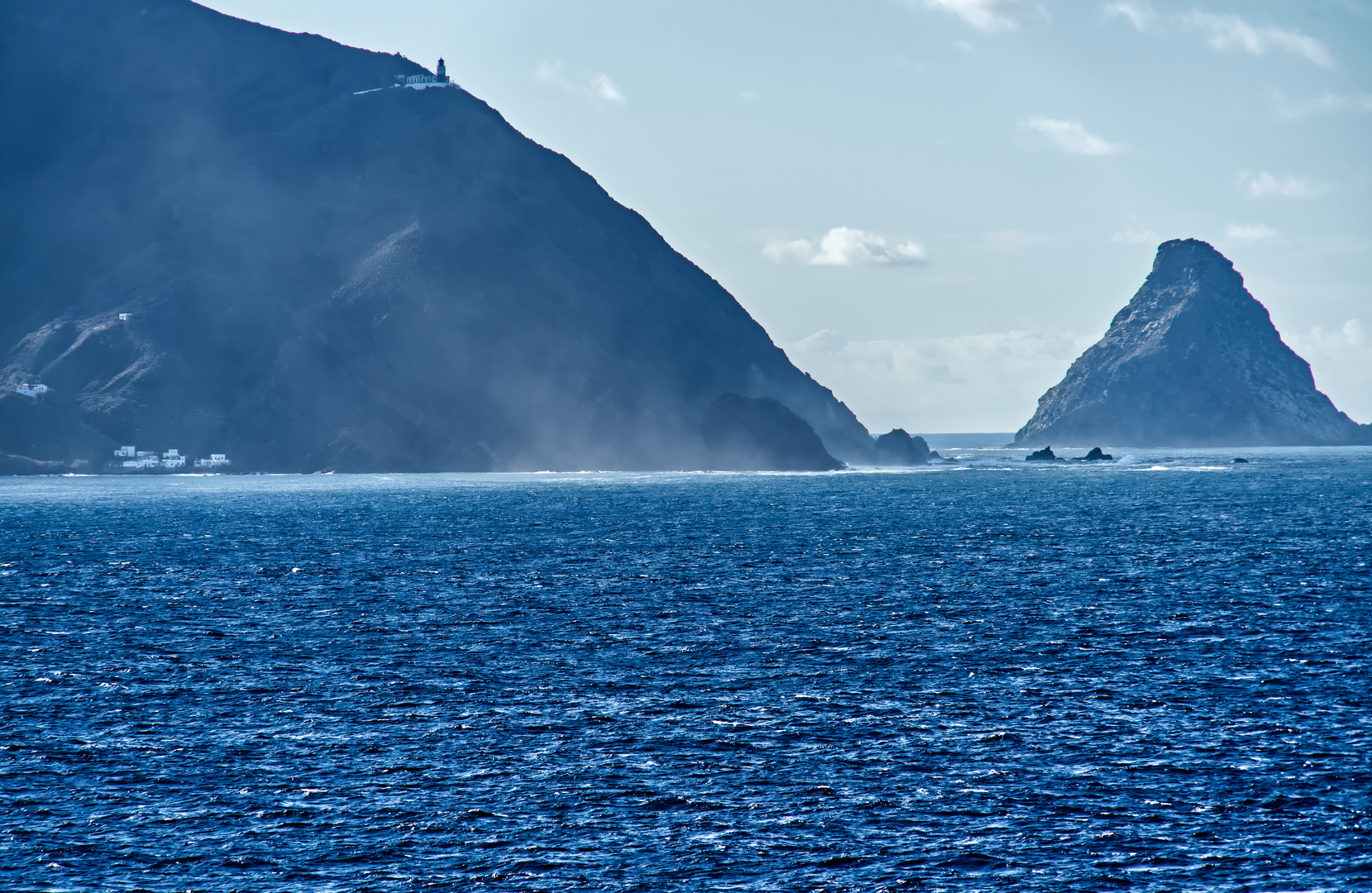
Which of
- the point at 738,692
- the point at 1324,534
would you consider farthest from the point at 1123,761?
the point at 1324,534

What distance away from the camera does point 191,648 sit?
46938 millimetres

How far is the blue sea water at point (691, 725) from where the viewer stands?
74.5 feet

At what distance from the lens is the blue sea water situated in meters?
22.7

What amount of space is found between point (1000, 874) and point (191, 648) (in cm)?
3780

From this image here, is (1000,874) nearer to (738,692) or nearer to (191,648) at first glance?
(738,692)

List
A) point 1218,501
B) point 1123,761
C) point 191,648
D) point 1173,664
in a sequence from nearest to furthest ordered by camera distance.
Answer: point 1123,761 < point 1173,664 < point 191,648 < point 1218,501

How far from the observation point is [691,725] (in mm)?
33406

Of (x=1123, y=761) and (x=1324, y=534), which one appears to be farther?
(x=1324, y=534)

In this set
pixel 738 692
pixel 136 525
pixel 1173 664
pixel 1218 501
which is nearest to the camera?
pixel 738 692

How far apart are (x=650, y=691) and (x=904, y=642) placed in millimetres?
14504

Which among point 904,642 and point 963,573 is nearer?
point 904,642

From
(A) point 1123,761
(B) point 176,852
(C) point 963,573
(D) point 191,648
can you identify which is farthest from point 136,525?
(A) point 1123,761

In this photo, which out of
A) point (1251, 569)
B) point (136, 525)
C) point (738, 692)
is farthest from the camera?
point (136, 525)

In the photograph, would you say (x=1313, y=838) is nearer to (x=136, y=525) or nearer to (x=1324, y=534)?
(x=1324, y=534)
